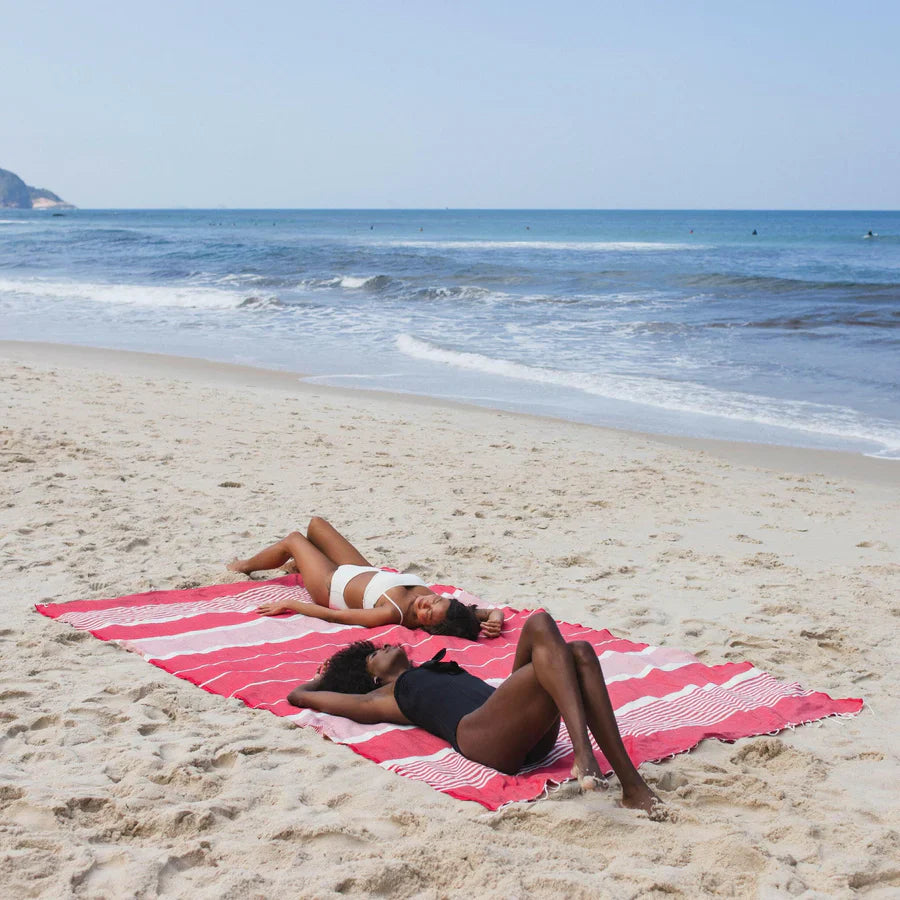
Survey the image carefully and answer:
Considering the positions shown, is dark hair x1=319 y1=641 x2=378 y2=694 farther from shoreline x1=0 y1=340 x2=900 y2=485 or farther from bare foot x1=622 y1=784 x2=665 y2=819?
shoreline x1=0 y1=340 x2=900 y2=485

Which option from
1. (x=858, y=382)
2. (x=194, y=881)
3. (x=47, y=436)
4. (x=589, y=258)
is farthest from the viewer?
(x=589, y=258)

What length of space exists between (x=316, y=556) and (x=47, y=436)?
3.91 m

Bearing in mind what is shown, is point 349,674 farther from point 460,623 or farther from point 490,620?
point 490,620

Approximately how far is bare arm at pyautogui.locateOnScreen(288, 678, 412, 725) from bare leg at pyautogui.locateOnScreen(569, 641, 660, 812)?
888 mm

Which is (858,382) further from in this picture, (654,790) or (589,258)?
(589,258)

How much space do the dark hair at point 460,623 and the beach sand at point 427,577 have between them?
0.59m

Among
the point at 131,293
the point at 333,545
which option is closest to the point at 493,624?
the point at 333,545

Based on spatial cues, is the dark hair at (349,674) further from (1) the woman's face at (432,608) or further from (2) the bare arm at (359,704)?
(1) the woman's face at (432,608)

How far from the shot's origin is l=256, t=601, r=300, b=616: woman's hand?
500cm

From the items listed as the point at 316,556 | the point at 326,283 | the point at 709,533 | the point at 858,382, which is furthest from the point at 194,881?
the point at 326,283

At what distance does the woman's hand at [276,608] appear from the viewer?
500 cm

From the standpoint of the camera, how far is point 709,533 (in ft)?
21.5
